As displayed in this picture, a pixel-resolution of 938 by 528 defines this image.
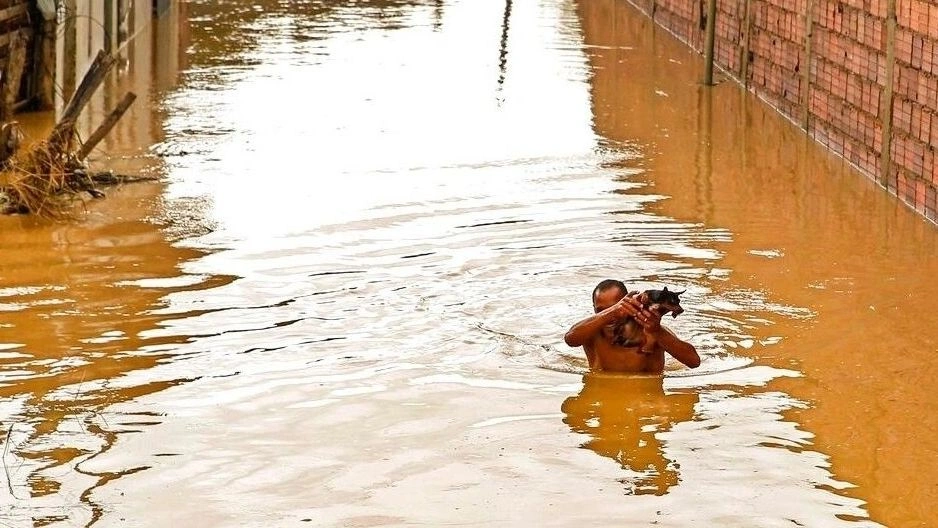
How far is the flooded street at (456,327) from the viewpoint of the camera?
20.2 feet

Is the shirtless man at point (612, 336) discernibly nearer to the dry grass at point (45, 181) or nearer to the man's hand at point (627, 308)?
the man's hand at point (627, 308)

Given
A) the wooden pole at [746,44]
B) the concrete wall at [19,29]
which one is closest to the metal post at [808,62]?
the wooden pole at [746,44]

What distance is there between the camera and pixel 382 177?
12500mm

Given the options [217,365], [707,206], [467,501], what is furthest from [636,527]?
[707,206]

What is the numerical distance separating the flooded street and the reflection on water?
0.02 meters

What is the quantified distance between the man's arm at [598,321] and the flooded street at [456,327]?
0.22 metres

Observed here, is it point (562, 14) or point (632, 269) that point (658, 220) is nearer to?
point (632, 269)

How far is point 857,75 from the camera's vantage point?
13.1 metres

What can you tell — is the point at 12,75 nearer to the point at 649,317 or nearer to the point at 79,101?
the point at 79,101

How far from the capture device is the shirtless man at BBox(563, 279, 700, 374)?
7.30 m

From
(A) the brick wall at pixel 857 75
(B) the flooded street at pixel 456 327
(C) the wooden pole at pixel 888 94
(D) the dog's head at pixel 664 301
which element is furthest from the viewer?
(C) the wooden pole at pixel 888 94

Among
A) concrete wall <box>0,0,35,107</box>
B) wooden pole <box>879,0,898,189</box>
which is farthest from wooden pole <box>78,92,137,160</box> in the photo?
wooden pole <box>879,0,898,189</box>

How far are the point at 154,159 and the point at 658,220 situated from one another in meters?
4.48

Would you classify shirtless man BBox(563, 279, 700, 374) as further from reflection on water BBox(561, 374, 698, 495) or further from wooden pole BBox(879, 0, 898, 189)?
wooden pole BBox(879, 0, 898, 189)
